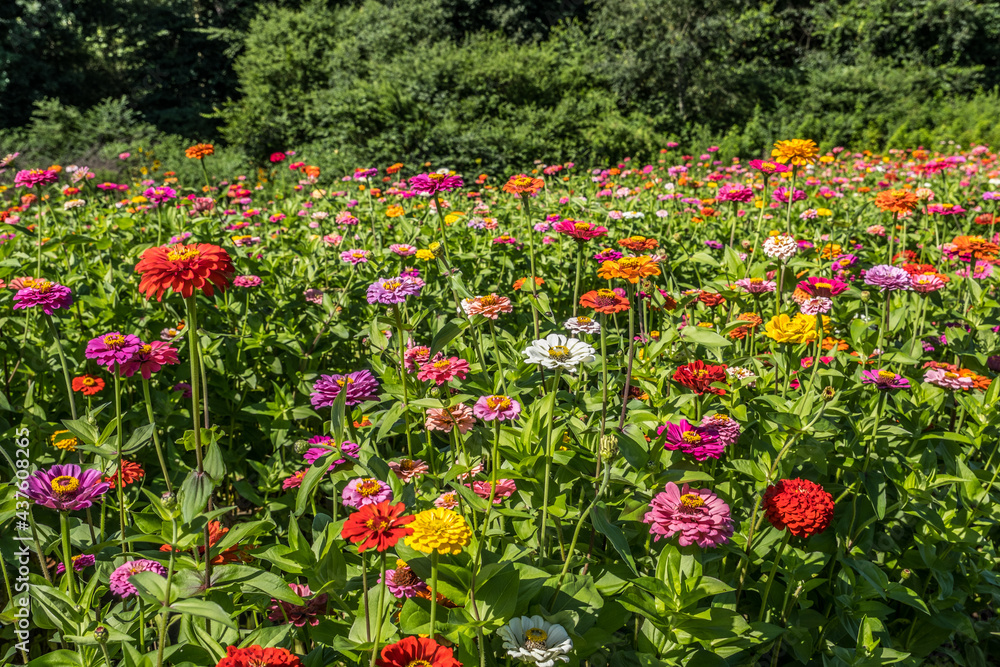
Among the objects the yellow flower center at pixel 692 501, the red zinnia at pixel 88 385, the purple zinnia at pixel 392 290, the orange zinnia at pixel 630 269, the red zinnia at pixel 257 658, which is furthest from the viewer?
the red zinnia at pixel 88 385

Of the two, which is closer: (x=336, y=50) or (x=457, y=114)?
(x=457, y=114)

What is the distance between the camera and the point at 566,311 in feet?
9.41

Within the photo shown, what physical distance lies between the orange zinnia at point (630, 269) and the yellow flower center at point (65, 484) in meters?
1.14

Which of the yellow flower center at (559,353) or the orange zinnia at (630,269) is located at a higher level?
the orange zinnia at (630,269)

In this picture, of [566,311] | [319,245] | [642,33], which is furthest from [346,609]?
[642,33]

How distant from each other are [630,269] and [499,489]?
58 cm

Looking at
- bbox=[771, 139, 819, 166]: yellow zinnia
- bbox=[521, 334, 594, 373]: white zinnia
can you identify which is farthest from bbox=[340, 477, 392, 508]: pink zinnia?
bbox=[771, 139, 819, 166]: yellow zinnia

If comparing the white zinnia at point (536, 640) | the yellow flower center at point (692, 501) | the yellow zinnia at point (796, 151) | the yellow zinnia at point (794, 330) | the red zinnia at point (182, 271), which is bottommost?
the white zinnia at point (536, 640)

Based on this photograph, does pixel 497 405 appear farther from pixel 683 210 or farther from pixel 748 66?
pixel 748 66

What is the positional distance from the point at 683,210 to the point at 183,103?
18113 millimetres

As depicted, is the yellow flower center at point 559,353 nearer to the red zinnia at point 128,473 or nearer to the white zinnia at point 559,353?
the white zinnia at point 559,353

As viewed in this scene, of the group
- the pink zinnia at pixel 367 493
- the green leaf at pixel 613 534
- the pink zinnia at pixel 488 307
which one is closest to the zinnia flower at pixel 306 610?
the pink zinnia at pixel 367 493

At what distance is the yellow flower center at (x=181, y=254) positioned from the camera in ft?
3.27

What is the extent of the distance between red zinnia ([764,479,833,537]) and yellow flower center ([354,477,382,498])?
77cm
